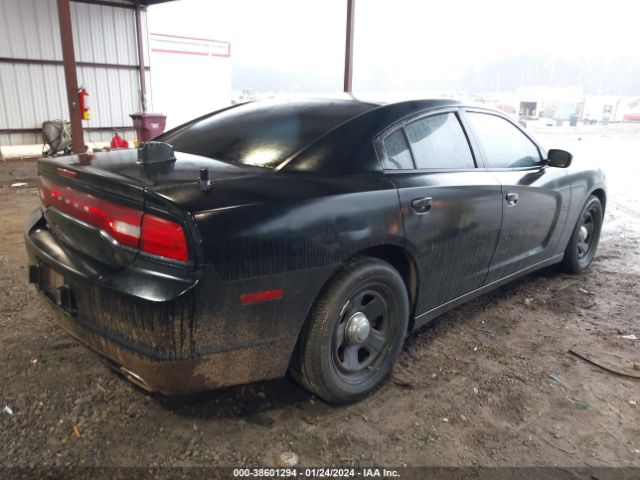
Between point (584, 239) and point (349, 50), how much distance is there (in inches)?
229

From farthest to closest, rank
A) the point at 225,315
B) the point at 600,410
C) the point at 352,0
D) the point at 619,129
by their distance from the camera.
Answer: the point at 619,129
the point at 352,0
the point at 600,410
the point at 225,315

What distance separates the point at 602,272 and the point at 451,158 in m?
2.57

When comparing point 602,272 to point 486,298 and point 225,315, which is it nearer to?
point 486,298

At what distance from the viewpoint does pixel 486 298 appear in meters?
3.88

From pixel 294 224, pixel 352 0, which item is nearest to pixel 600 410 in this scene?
pixel 294 224

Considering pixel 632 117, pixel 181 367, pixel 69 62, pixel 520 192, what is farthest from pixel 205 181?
pixel 632 117

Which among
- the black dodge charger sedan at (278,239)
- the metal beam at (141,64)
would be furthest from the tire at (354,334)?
the metal beam at (141,64)

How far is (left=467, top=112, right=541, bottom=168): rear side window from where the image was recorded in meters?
3.19

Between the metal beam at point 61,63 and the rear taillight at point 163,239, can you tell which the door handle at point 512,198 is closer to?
the rear taillight at point 163,239

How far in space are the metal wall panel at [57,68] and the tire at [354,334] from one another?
12233mm

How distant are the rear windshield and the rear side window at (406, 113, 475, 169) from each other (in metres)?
0.31

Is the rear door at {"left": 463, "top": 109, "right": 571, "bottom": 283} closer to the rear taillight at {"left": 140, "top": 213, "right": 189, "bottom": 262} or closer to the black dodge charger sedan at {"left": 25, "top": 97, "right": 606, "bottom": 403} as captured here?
the black dodge charger sedan at {"left": 25, "top": 97, "right": 606, "bottom": 403}

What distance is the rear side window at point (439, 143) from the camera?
8.93ft

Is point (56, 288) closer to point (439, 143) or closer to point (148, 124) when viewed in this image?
point (439, 143)
